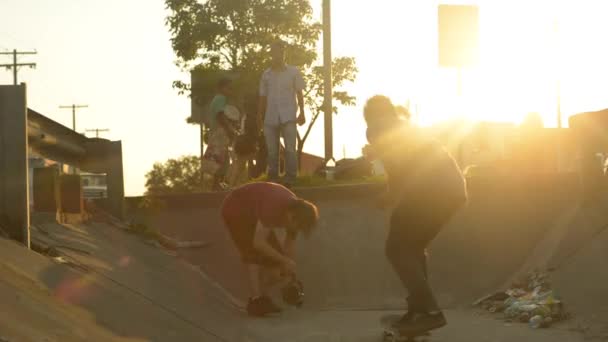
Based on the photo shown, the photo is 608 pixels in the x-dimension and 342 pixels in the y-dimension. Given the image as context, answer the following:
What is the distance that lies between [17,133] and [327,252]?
16.1ft

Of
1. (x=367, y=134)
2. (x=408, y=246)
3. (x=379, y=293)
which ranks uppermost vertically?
(x=367, y=134)

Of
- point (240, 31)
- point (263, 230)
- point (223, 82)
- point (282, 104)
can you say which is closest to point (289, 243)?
point (263, 230)

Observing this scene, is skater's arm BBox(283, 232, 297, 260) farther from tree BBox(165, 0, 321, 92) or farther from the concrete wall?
tree BBox(165, 0, 321, 92)

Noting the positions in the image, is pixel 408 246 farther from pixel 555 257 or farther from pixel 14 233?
pixel 555 257

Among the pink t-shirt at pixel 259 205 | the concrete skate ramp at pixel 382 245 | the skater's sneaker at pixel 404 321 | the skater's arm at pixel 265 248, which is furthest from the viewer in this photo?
the concrete skate ramp at pixel 382 245

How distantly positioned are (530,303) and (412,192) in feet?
7.62

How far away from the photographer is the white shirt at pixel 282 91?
1323 cm

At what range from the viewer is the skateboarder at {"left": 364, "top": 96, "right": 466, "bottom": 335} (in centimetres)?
736

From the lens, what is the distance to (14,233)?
741 cm

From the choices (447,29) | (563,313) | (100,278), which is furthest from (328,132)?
(100,278)

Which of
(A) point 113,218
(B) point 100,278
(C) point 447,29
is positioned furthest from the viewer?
(C) point 447,29

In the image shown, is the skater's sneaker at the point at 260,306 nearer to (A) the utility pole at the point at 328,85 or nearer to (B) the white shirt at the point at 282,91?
(B) the white shirt at the point at 282,91

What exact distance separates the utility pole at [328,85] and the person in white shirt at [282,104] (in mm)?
3844

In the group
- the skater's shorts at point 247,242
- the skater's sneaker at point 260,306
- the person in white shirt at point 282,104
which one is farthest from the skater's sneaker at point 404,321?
the person in white shirt at point 282,104
